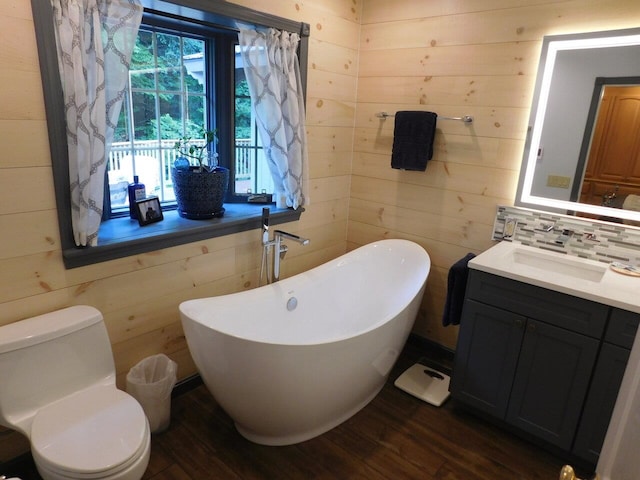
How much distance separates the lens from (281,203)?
8.80 feet

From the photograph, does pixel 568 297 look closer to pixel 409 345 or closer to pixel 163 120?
pixel 409 345

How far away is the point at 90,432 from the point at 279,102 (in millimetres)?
1850

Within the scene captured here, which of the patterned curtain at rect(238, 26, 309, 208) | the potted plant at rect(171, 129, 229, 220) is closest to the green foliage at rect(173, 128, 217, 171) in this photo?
the potted plant at rect(171, 129, 229, 220)

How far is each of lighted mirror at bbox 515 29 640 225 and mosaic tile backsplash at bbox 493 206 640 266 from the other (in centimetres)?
6

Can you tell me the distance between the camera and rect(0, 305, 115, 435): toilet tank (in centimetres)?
156

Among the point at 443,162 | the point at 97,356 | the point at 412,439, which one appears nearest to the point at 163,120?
the point at 97,356

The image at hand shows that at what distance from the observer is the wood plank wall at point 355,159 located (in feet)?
5.33

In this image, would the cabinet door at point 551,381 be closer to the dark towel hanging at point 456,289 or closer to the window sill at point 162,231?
the dark towel hanging at point 456,289

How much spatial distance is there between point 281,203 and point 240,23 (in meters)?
1.04

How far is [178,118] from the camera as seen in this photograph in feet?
8.24

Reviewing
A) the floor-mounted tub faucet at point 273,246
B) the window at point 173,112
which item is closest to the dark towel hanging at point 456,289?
the floor-mounted tub faucet at point 273,246

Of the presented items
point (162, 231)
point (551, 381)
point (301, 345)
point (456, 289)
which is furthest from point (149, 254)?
point (551, 381)

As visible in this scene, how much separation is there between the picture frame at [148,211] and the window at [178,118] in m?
0.05

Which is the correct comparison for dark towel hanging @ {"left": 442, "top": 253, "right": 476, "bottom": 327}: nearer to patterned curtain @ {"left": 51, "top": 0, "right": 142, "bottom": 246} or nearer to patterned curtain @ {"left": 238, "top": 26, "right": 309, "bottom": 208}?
patterned curtain @ {"left": 238, "top": 26, "right": 309, "bottom": 208}
